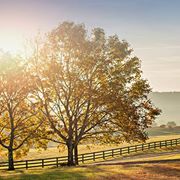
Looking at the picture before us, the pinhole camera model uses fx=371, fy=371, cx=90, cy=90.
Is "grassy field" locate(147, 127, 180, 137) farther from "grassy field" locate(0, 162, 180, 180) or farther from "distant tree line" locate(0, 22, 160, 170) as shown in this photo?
"grassy field" locate(0, 162, 180, 180)

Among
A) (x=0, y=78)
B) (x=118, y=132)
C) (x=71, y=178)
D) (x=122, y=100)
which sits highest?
(x=0, y=78)

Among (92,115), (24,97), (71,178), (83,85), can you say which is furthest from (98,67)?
(71,178)

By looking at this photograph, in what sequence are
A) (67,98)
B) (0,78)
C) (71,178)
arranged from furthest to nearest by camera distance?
(67,98) < (0,78) < (71,178)

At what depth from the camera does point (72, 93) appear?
40.2 metres

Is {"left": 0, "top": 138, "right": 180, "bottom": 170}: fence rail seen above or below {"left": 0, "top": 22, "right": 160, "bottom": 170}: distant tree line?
below

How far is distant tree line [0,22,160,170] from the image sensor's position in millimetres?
39188

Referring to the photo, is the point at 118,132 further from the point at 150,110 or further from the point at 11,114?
the point at 11,114

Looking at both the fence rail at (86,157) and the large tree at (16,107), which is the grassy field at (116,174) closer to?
the large tree at (16,107)

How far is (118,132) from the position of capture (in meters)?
42.1

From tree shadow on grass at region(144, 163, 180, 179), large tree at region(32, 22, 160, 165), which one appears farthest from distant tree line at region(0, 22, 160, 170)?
tree shadow on grass at region(144, 163, 180, 179)

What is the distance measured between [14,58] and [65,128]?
31.2 feet

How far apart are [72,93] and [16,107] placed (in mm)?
6177

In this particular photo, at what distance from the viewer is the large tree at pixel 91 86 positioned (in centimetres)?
3950

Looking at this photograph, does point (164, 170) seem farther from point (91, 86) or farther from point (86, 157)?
point (86, 157)
